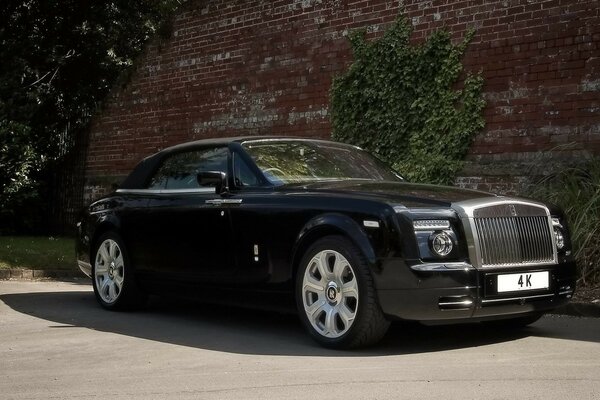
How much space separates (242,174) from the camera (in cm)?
816

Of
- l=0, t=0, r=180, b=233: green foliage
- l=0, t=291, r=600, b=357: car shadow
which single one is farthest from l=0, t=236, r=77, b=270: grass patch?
l=0, t=291, r=600, b=357: car shadow

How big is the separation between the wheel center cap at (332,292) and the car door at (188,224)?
3.82 ft

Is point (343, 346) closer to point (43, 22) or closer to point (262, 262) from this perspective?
point (262, 262)

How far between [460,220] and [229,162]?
2329 millimetres

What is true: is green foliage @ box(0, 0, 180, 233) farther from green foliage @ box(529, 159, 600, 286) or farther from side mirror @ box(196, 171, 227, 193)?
side mirror @ box(196, 171, 227, 193)

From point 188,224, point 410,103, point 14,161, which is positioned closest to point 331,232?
point 188,224

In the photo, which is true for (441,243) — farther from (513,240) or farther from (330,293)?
(330,293)

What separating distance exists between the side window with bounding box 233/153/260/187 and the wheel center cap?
4.43 ft

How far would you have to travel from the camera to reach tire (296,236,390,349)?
22.0 ft

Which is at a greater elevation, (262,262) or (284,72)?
(284,72)

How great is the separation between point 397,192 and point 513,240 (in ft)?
2.95

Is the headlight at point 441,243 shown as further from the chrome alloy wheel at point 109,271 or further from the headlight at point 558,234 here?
the chrome alloy wheel at point 109,271

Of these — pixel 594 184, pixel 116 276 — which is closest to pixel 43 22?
pixel 116 276

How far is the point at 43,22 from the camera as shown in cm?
2008
